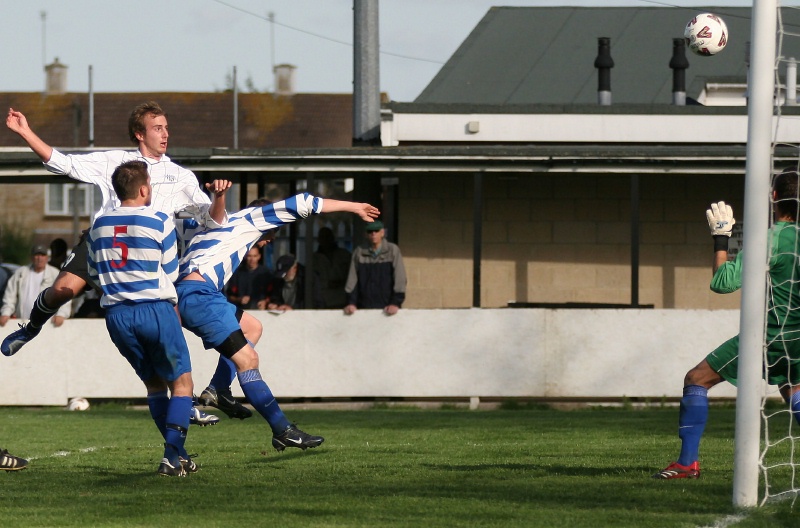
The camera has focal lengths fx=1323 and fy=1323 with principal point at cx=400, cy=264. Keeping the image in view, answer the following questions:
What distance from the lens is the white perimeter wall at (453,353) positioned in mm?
16234

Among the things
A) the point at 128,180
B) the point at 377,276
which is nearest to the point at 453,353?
the point at 377,276

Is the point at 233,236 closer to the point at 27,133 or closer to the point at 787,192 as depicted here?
the point at 27,133

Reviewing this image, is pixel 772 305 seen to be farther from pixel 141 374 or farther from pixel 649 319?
pixel 649 319

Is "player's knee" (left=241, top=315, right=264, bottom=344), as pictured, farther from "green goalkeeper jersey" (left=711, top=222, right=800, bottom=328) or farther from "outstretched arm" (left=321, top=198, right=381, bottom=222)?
Answer: "green goalkeeper jersey" (left=711, top=222, right=800, bottom=328)

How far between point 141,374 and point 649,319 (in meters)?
9.28

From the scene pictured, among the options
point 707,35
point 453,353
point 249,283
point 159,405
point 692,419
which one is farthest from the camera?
point 249,283

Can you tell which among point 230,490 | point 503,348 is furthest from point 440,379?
point 230,490

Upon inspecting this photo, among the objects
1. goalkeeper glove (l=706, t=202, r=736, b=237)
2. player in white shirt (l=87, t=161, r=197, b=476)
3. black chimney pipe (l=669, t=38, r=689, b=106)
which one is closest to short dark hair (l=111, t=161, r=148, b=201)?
player in white shirt (l=87, t=161, r=197, b=476)

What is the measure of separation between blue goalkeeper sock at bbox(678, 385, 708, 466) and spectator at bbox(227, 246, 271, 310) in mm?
9686

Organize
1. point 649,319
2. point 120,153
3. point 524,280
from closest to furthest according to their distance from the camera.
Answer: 1. point 120,153
2. point 649,319
3. point 524,280

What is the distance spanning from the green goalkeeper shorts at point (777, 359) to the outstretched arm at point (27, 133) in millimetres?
4385

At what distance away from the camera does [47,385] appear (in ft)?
55.4

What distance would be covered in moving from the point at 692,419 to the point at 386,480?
182 centimetres

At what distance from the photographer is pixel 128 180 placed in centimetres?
772
